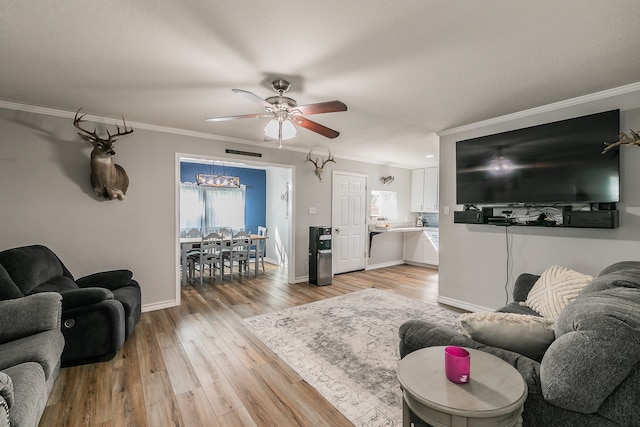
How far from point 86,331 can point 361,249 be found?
4839mm

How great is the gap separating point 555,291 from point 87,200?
4.88 meters

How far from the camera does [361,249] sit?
248 inches

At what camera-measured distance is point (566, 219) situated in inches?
115

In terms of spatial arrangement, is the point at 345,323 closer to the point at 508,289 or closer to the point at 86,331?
the point at 508,289

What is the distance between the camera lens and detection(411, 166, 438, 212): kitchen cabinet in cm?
673

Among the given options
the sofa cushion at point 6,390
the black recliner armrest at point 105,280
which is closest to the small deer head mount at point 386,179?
the black recliner armrest at point 105,280

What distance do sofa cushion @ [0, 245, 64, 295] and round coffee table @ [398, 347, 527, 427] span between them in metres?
2.96

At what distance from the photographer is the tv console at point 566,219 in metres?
2.66

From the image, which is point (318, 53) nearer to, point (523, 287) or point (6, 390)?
point (6, 390)

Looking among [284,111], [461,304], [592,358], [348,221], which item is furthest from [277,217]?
[592,358]

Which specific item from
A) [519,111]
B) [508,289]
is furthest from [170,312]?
[519,111]

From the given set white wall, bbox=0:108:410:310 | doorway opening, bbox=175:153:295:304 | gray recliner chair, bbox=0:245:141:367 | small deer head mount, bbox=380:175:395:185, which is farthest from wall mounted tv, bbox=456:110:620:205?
gray recliner chair, bbox=0:245:141:367

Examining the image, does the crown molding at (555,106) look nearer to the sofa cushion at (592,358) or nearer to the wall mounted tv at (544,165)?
the wall mounted tv at (544,165)

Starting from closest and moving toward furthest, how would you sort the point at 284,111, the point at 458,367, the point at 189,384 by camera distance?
the point at 458,367 → the point at 189,384 → the point at 284,111
